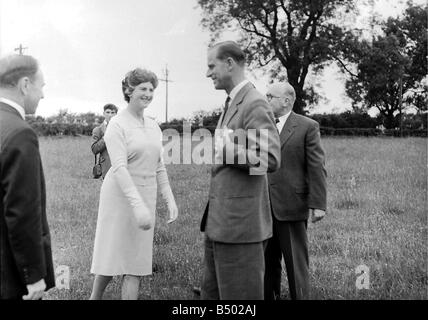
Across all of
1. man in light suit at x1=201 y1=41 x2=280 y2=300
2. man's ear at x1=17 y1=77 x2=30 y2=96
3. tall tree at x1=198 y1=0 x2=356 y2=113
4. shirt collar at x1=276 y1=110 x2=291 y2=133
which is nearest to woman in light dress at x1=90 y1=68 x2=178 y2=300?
man in light suit at x1=201 y1=41 x2=280 y2=300

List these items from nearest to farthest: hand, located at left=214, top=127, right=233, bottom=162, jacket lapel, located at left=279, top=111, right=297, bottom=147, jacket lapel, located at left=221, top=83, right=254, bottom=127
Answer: hand, located at left=214, top=127, right=233, bottom=162, jacket lapel, located at left=221, top=83, right=254, bottom=127, jacket lapel, located at left=279, top=111, right=297, bottom=147

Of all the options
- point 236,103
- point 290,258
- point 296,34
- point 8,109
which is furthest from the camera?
point 296,34

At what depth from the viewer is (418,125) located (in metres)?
50.6

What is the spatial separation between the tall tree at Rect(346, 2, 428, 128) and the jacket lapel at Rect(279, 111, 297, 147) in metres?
29.4

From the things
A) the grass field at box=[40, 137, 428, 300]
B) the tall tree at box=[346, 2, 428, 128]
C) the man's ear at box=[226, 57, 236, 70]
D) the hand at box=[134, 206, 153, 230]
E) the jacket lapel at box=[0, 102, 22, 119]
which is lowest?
the grass field at box=[40, 137, 428, 300]

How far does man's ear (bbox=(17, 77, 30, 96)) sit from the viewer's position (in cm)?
306

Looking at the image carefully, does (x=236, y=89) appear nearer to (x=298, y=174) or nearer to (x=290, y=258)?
(x=298, y=174)

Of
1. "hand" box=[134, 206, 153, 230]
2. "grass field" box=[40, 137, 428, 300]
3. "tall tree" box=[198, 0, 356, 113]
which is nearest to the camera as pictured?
"hand" box=[134, 206, 153, 230]

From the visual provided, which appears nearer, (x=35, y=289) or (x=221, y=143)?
(x=35, y=289)

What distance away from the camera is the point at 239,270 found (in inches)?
135

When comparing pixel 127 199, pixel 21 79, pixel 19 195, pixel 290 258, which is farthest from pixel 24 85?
pixel 290 258

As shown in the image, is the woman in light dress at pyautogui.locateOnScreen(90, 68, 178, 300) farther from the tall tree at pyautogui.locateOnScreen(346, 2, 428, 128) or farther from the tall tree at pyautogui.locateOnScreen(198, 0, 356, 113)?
the tall tree at pyautogui.locateOnScreen(346, 2, 428, 128)

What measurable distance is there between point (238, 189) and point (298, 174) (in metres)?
1.64

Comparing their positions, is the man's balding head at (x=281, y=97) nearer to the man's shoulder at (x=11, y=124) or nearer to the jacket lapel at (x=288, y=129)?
the jacket lapel at (x=288, y=129)
